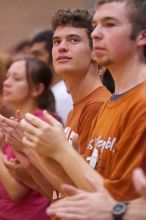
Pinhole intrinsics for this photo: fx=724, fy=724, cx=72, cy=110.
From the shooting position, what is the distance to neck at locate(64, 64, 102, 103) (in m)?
3.25

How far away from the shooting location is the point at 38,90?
13.7 feet

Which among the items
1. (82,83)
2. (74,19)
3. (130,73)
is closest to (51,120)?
(130,73)

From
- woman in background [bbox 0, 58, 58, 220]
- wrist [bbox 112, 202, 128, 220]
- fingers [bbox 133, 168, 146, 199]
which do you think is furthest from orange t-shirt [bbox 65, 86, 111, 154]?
fingers [bbox 133, 168, 146, 199]

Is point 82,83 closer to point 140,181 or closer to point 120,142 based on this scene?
point 120,142

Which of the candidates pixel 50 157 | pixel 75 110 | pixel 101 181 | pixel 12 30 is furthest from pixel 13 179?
pixel 12 30

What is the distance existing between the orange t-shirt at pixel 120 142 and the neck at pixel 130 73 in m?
0.04

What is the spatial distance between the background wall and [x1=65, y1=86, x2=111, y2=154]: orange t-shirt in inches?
198

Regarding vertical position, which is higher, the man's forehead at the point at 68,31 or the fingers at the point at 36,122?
the man's forehead at the point at 68,31

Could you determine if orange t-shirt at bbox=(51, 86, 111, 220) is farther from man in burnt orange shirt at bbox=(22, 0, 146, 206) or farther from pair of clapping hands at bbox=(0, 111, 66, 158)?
pair of clapping hands at bbox=(0, 111, 66, 158)

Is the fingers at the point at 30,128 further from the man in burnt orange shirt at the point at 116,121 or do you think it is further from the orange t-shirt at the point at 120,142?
the orange t-shirt at the point at 120,142

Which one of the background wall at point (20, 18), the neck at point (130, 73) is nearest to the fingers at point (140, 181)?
the neck at point (130, 73)

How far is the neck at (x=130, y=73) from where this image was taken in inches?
101

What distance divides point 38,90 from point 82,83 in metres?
0.95

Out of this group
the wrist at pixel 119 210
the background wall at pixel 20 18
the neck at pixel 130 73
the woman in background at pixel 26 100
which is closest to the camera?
the wrist at pixel 119 210
